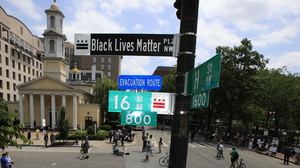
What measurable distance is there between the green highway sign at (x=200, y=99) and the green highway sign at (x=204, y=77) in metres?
0.10

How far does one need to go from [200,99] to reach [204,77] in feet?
1.26

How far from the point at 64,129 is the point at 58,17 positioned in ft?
72.5

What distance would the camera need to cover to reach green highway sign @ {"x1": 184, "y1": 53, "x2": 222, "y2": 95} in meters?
2.20

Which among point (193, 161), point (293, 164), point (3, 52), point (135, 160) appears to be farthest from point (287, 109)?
point (3, 52)

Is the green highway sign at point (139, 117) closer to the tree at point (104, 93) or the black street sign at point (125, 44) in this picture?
the black street sign at point (125, 44)

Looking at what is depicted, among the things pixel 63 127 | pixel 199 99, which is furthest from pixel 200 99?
pixel 63 127

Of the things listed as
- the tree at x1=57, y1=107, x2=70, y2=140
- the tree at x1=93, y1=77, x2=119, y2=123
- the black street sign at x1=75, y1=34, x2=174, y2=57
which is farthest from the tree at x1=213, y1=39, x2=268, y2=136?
the black street sign at x1=75, y1=34, x2=174, y2=57

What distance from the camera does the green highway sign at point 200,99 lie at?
8.33ft

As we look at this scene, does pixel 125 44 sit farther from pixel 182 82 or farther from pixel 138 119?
pixel 138 119

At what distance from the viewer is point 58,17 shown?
32844 mm

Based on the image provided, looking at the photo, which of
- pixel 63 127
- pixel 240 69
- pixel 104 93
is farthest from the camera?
pixel 104 93

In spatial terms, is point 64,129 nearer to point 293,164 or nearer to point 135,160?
point 135,160

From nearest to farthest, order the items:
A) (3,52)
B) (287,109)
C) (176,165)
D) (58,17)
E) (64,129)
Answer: (176,165), (64,129), (287,109), (58,17), (3,52)

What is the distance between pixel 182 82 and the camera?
2.99 m
